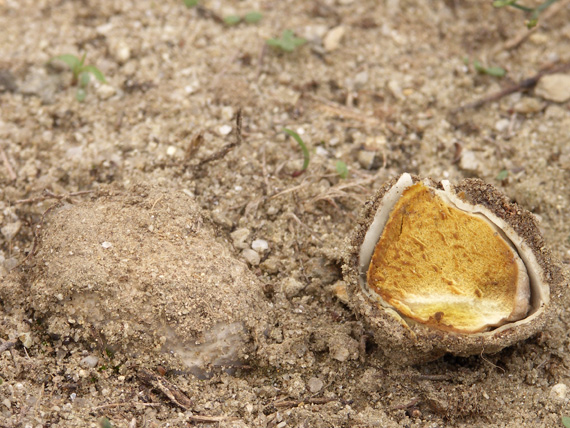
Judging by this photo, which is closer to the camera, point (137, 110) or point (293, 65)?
point (137, 110)

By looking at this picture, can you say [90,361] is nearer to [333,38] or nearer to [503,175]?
[503,175]

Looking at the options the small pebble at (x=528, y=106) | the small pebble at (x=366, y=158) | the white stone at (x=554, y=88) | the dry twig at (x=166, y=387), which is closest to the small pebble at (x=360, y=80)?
the small pebble at (x=366, y=158)

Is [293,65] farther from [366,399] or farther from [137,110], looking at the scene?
[366,399]

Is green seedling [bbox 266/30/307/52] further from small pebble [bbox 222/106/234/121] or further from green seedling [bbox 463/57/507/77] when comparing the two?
green seedling [bbox 463/57/507/77]

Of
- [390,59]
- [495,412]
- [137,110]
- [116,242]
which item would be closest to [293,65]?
[390,59]

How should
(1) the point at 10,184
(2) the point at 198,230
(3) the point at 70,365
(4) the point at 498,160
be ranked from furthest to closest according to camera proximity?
1. (4) the point at 498,160
2. (1) the point at 10,184
3. (2) the point at 198,230
4. (3) the point at 70,365
